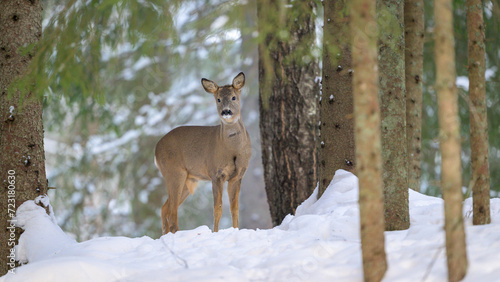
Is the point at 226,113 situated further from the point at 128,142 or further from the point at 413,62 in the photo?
the point at 128,142

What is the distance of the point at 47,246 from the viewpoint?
491cm

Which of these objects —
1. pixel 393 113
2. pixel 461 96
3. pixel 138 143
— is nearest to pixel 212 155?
pixel 393 113

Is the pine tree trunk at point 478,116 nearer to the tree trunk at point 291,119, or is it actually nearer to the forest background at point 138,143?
the tree trunk at point 291,119

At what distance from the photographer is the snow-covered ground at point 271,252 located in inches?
140

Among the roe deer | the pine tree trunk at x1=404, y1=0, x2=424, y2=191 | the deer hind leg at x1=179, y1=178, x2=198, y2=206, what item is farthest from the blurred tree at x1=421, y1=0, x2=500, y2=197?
the deer hind leg at x1=179, y1=178, x2=198, y2=206

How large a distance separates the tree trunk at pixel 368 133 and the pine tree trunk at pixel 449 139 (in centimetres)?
34

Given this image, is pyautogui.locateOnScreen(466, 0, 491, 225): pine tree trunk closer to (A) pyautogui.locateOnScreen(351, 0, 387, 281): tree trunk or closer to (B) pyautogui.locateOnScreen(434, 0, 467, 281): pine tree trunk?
(B) pyautogui.locateOnScreen(434, 0, 467, 281): pine tree trunk

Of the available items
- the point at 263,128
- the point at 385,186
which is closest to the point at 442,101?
the point at 385,186

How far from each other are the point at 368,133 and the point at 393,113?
1670 millimetres

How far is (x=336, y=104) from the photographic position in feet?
18.3

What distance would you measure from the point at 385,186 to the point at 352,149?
0.95 m

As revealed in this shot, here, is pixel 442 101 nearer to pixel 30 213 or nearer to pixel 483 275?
pixel 483 275

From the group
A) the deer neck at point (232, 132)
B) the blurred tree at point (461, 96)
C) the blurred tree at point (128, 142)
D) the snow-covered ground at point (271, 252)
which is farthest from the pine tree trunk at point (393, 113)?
the blurred tree at point (128, 142)

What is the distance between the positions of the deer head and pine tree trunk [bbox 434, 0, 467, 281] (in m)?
4.31
